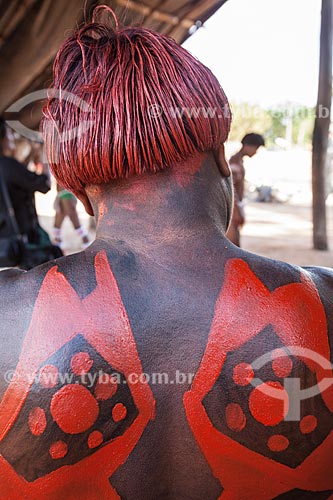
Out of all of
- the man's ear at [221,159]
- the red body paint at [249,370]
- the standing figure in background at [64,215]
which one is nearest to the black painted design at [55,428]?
the red body paint at [249,370]

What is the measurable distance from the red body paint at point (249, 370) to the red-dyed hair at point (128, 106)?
0.24 m

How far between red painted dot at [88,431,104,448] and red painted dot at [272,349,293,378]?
0.31 meters

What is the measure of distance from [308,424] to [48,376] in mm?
452

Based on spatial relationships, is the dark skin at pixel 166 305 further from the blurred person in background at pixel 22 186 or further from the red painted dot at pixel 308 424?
the blurred person in background at pixel 22 186

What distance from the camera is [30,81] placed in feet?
9.98

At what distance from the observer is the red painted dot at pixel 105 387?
0.87 metres

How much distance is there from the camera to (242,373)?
35.3 inches

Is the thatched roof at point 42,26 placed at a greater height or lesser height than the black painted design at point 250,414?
greater

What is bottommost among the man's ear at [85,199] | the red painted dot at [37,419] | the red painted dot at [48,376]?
the red painted dot at [37,419]

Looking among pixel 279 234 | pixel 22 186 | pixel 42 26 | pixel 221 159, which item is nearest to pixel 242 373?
pixel 221 159

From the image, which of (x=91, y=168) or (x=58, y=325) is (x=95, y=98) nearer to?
(x=91, y=168)

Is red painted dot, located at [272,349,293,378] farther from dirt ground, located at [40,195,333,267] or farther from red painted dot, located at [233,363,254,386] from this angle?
dirt ground, located at [40,195,333,267]

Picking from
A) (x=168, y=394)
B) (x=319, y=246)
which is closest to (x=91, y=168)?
(x=168, y=394)

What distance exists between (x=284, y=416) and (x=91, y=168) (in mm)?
530
